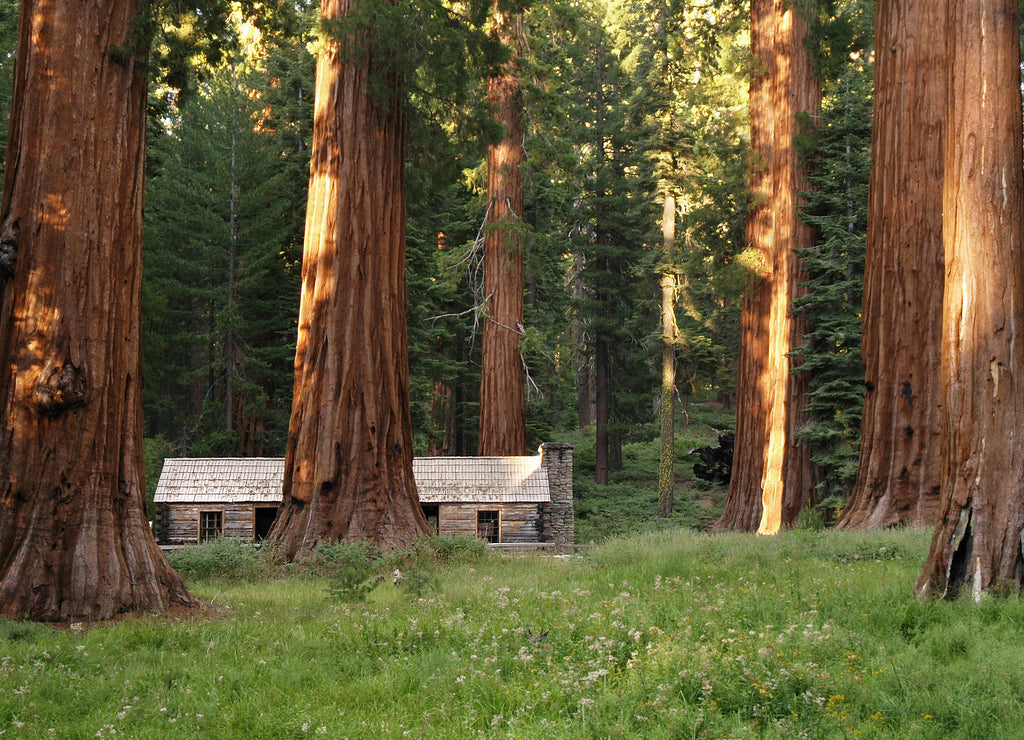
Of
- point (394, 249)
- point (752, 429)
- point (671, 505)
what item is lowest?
point (671, 505)

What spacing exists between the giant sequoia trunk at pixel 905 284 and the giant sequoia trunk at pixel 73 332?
9481mm

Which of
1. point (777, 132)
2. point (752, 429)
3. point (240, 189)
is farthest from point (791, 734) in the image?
point (240, 189)

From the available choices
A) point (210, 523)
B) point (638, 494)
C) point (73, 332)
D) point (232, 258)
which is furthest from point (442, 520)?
point (232, 258)

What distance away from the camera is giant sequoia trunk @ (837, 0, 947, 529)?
13430mm

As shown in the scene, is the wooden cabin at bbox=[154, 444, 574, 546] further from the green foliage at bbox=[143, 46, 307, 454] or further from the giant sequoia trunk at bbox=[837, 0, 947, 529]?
the giant sequoia trunk at bbox=[837, 0, 947, 529]

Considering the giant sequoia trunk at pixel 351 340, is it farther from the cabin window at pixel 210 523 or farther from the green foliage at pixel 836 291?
the green foliage at pixel 836 291

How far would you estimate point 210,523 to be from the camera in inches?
854

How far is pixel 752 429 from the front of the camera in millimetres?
20734

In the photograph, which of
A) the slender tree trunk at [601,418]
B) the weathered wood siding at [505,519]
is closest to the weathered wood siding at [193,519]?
the weathered wood siding at [505,519]

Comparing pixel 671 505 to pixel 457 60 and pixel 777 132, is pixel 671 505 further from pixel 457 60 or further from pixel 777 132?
pixel 457 60

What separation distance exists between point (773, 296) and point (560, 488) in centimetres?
658

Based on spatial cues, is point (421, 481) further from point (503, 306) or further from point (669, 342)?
point (669, 342)

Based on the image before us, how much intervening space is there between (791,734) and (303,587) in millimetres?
7315

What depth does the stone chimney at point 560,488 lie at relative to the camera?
22.8 metres
